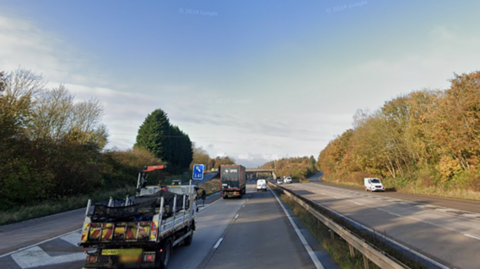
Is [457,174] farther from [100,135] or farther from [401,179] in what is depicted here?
[100,135]

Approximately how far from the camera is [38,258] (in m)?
7.52

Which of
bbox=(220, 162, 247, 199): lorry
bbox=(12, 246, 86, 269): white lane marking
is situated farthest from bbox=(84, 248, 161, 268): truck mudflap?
bbox=(220, 162, 247, 199): lorry

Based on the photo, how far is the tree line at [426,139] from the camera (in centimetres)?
2259

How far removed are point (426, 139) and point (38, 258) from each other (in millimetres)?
36423

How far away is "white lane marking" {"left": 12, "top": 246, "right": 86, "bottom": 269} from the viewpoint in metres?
7.04

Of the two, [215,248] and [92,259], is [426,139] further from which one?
[92,259]

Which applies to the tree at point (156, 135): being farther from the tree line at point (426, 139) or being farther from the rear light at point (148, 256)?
the rear light at point (148, 256)

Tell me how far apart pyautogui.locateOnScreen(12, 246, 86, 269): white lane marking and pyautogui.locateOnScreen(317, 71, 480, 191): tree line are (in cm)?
2772

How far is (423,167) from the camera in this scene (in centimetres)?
3450

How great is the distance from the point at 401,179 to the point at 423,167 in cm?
411

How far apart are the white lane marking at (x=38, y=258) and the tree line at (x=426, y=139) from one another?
2772 centimetres

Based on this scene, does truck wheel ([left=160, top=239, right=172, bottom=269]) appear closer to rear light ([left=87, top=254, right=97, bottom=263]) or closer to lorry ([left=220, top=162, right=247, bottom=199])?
rear light ([left=87, top=254, right=97, bottom=263])

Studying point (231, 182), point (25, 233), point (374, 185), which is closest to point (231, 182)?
point (231, 182)

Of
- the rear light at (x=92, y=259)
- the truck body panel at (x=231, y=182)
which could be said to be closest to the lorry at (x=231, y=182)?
the truck body panel at (x=231, y=182)
